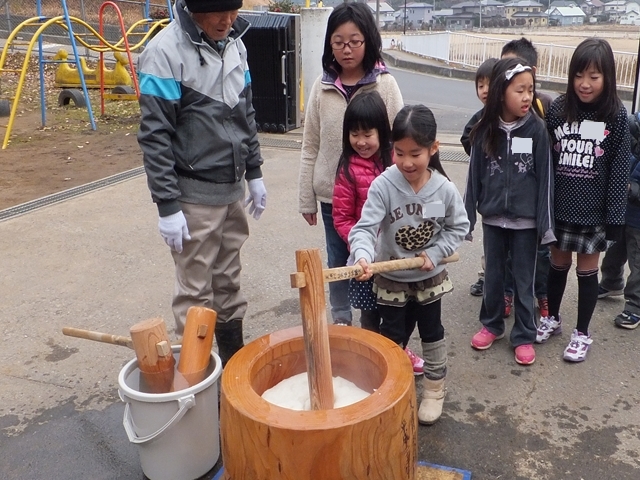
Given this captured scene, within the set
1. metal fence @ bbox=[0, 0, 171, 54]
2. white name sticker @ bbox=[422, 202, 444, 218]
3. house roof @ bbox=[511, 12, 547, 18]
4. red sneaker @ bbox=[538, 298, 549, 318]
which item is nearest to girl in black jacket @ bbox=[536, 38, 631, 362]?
red sneaker @ bbox=[538, 298, 549, 318]

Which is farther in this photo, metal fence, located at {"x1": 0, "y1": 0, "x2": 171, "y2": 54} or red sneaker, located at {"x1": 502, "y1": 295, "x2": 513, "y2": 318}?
metal fence, located at {"x1": 0, "y1": 0, "x2": 171, "y2": 54}

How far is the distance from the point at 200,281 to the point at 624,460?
5.84 ft

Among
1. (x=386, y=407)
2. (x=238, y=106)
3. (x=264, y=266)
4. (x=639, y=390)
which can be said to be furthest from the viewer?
(x=264, y=266)

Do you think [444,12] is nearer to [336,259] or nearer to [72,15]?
[72,15]

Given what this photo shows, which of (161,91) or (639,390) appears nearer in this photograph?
(161,91)

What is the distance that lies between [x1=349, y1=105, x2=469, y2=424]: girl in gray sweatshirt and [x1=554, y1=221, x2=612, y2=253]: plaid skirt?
0.80 meters

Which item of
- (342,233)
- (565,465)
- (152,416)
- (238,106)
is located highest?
(238,106)

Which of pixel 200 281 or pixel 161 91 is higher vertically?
pixel 161 91

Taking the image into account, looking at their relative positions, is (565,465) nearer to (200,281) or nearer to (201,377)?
(201,377)

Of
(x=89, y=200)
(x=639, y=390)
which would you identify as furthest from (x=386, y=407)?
(x=89, y=200)

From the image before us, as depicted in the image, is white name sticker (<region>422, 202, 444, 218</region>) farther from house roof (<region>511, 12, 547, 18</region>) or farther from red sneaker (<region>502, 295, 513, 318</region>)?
house roof (<region>511, 12, 547, 18</region>)

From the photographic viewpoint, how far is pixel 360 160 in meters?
2.61

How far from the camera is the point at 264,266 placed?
425cm

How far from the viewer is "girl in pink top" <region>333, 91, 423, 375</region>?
8.25ft
